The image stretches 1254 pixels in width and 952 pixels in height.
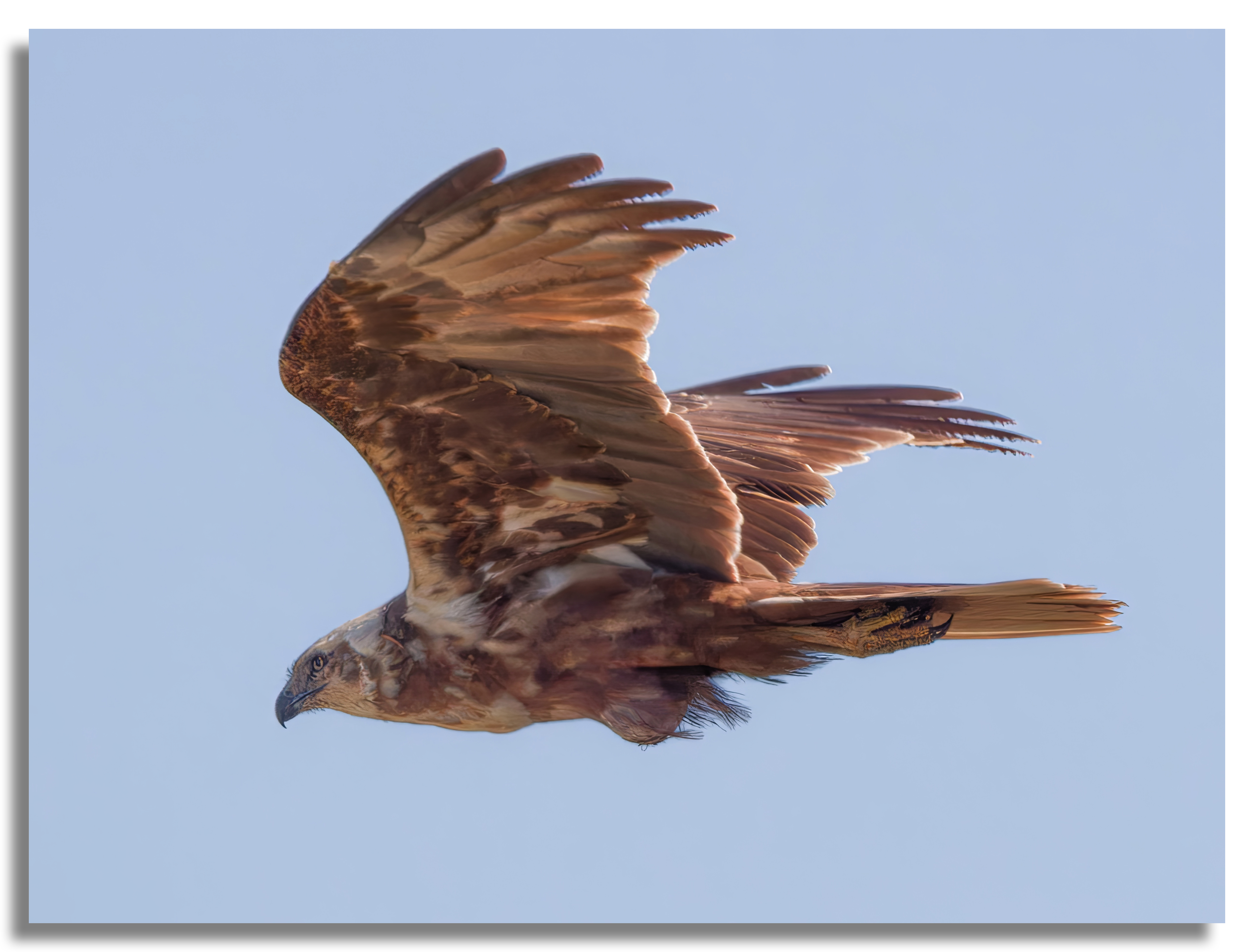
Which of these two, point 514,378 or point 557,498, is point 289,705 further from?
point 514,378

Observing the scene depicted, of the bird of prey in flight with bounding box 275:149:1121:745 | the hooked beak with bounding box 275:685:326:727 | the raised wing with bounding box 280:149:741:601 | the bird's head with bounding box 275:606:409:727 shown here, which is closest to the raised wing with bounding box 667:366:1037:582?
the bird of prey in flight with bounding box 275:149:1121:745

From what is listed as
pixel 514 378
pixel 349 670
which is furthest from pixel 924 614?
pixel 349 670

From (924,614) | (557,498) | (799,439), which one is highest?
(799,439)

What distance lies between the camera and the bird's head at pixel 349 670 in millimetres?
5980

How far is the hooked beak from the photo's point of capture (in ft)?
20.5

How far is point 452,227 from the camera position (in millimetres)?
4594

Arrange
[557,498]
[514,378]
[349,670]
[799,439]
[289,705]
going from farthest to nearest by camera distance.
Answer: [799,439], [289,705], [349,670], [557,498], [514,378]

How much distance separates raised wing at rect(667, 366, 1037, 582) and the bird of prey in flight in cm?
2

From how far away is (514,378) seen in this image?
202 inches

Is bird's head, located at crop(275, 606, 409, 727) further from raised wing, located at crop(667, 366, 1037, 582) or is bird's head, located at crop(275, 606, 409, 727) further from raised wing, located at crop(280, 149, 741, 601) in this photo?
raised wing, located at crop(667, 366, 1037, 582)

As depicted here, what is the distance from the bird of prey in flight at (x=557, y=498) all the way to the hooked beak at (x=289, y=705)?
0.01 m

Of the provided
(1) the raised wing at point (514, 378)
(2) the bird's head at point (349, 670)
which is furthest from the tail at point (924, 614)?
(2) the bird's head at point (349, 670)

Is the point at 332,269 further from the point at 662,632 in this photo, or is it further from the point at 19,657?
the point at 19,657

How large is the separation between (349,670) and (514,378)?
1.60 meters
